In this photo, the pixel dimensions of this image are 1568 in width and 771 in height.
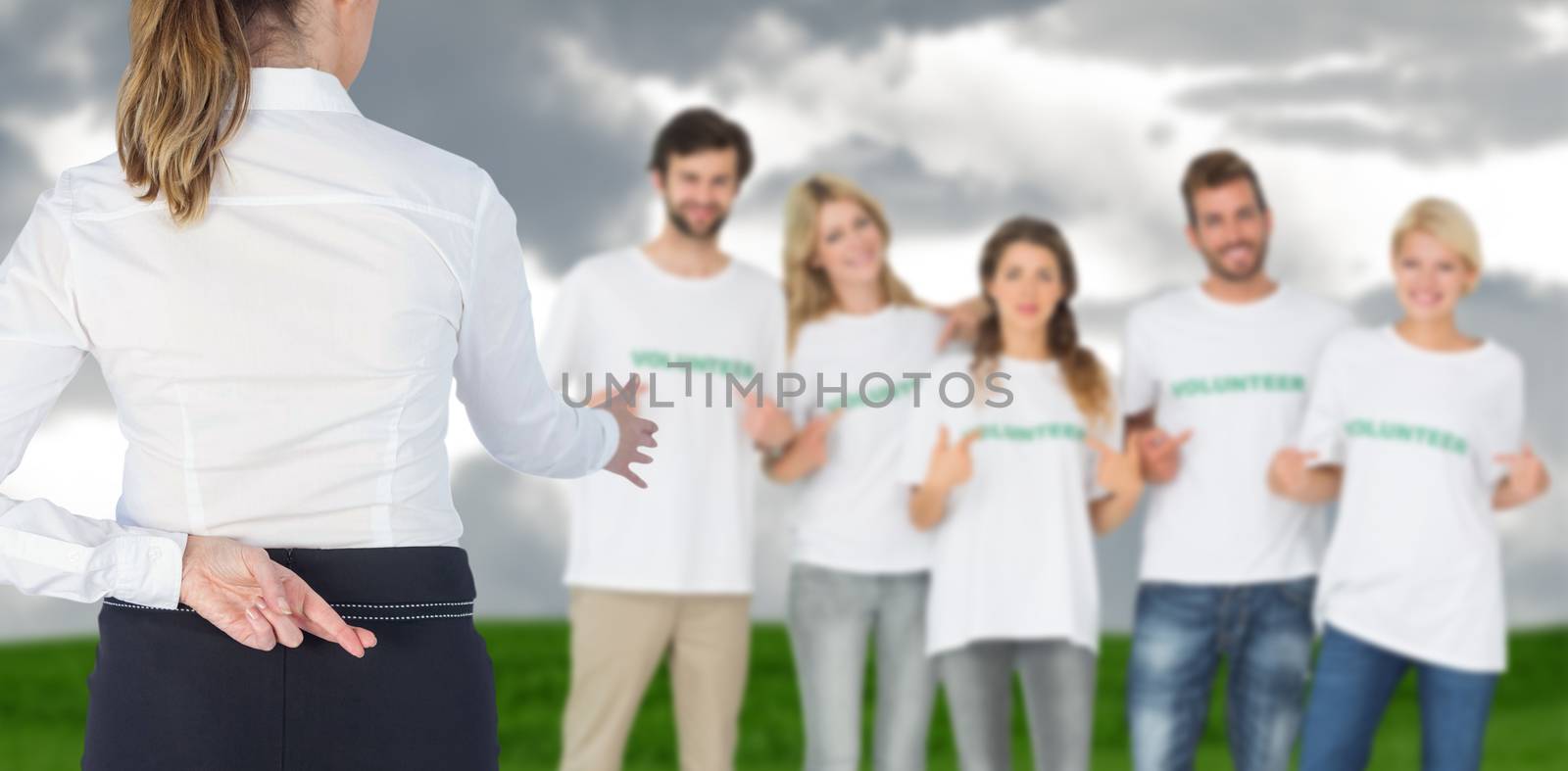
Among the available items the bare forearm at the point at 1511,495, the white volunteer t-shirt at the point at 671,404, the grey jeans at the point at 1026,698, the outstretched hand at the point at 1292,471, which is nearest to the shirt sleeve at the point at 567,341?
the white volunteer t-shirt at the point at 671,404

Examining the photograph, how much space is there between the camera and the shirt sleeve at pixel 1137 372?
4688 millimetres

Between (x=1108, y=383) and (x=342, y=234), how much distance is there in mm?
3268

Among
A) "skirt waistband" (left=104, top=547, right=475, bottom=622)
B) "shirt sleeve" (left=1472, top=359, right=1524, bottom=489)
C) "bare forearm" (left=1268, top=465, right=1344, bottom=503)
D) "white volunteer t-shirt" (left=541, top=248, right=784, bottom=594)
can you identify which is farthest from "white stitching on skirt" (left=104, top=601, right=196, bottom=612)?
"shirt sleeve" (left=1472, top=359, right=1524, bottom=489)

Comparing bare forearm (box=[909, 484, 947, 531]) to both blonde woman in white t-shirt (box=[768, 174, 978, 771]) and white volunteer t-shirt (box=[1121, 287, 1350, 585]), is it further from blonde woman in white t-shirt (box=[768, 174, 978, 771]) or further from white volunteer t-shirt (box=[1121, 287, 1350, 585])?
white volunteer t-shirt (box=[1121, 287, 1350, 585])

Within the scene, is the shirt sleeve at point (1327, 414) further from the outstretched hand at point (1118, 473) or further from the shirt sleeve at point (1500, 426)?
the outstretched hand at point (1118, 473)

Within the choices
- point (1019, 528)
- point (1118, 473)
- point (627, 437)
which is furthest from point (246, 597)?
point (1118, 473)

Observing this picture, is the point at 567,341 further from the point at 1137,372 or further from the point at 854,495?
the point at 1137,372

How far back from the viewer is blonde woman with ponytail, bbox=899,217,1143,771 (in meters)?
4.30

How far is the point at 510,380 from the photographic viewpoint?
1.83 meters

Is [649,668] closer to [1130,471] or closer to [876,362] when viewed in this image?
[876,362]

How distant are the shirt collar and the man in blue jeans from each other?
324cm

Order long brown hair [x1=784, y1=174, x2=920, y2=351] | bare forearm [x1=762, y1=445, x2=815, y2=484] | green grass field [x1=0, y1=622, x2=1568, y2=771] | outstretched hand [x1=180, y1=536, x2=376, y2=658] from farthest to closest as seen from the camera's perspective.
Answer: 1. green grass field [x1=0, y1=622, x2=1568, y2=771]
2. long brown hair [x1=784, y1=174, x2=920, y2=351]
3. bare forearm [x1=762, y1=445, x2=815, y2=484]
4. outstretched hand [x1=180, y1=536, x2=376, y2=658]

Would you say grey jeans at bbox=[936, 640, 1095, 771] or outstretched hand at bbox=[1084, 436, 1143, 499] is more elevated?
outstretched hand at bbox=[1084, 436, 1143, 499]

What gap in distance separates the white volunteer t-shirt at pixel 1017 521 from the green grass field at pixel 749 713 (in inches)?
122
